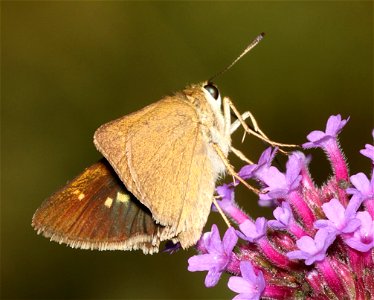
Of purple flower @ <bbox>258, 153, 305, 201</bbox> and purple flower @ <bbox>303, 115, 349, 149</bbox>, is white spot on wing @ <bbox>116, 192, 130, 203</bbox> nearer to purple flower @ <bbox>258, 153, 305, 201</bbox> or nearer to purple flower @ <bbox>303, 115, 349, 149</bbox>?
purple flower @ <bbox>258, 153, 305, 201</bbox>

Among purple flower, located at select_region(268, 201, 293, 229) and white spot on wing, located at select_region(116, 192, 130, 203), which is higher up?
white spot on wing, located at select_region(116, 192, 130, 203)

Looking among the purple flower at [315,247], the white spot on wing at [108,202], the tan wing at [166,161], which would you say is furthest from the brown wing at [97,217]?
the purple flower at [315,247]

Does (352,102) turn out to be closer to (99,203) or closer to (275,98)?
(275,98)

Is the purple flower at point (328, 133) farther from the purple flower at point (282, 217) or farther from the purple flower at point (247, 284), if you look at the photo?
the purple flower at point (247, 284)

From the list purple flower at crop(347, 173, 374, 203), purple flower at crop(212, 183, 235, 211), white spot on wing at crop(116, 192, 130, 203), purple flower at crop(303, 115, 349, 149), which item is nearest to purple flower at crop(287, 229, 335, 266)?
purple flower at crop(347, 173, 374, 203)

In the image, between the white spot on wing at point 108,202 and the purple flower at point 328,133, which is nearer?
the purple flower at point 328,133

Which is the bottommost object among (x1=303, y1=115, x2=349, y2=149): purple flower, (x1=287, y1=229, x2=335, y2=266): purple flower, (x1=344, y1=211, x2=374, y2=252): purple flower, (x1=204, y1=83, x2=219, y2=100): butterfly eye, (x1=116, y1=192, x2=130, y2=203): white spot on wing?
(x1=344, y1=211, x2=374, y2=252): purple flower
